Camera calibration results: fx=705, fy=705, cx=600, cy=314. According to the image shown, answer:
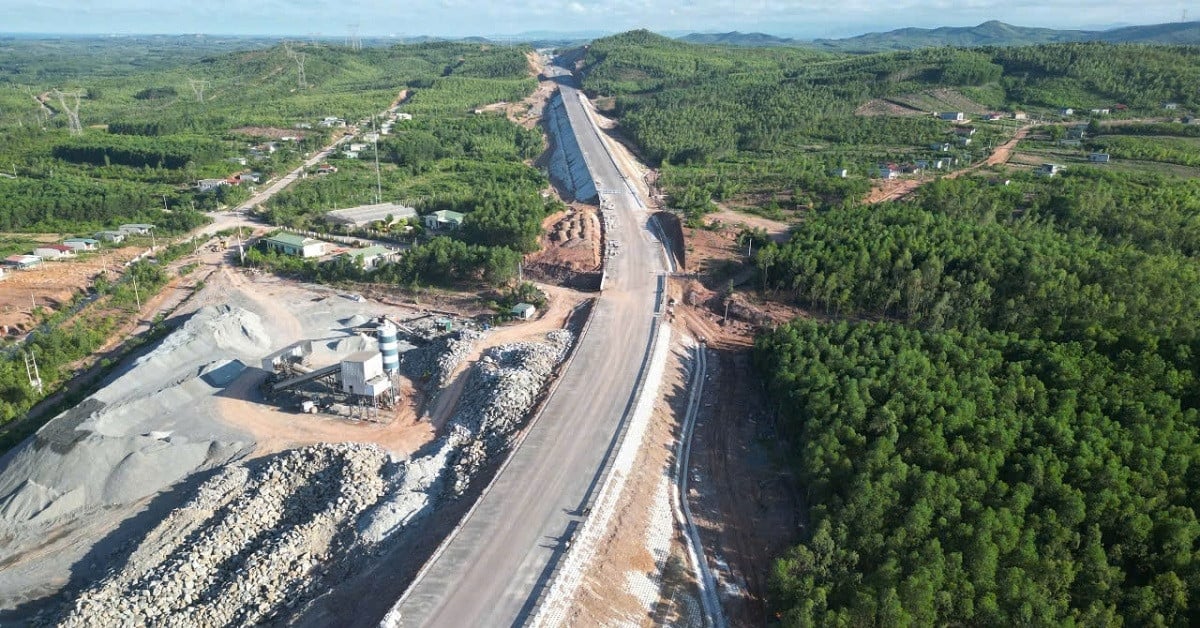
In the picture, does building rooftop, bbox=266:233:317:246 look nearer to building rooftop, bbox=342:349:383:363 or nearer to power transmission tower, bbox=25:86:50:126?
building rooftop, bbox=342:349:383:363

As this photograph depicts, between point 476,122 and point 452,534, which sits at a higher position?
point 476,122

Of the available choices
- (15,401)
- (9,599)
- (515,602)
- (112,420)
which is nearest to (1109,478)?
(515,602)

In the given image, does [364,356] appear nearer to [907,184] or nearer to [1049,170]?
[907,184]

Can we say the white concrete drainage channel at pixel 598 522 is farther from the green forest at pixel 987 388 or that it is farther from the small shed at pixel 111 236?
the small shed at pixel 111 236

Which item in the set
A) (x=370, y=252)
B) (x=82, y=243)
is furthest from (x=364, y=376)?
(x=82, y=243)

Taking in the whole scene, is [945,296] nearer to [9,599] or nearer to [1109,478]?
[1109,478]
